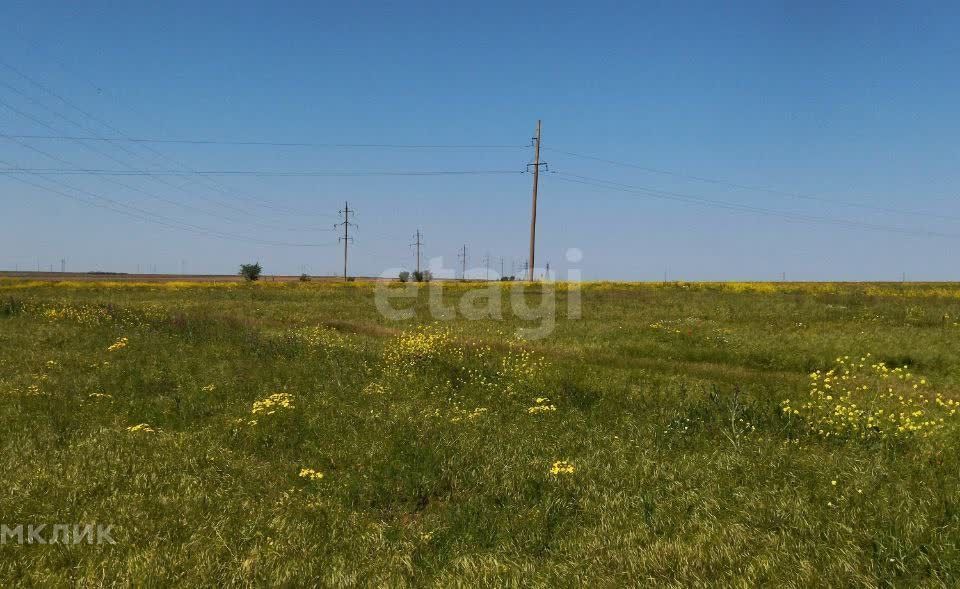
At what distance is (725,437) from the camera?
9672 mm

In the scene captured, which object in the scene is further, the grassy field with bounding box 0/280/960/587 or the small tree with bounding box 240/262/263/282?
the small tree with bounding box 240/262/263/282

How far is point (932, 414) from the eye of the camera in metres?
10.5

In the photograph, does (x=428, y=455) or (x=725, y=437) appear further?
(x=725, y=437)

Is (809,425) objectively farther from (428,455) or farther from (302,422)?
(302,422)

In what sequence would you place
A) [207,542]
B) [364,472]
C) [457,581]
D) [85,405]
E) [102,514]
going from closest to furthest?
[457,581] < [207,542] < [102,514] < [364,472] < [85,405]

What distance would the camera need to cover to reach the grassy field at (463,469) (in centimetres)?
549

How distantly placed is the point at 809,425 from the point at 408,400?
7.73 meters

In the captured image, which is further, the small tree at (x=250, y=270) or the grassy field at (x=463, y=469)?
the small tree at (x=250, y=270)

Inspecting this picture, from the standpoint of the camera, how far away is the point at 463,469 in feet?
27.2

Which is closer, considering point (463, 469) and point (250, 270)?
point (463, 469)

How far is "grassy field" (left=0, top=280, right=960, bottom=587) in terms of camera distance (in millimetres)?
5488

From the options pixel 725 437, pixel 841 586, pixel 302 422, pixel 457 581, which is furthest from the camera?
pixel 302 422

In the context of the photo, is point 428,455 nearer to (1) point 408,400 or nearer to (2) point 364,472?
(2) point 364,472

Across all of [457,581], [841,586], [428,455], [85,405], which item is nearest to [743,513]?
[841,586]
